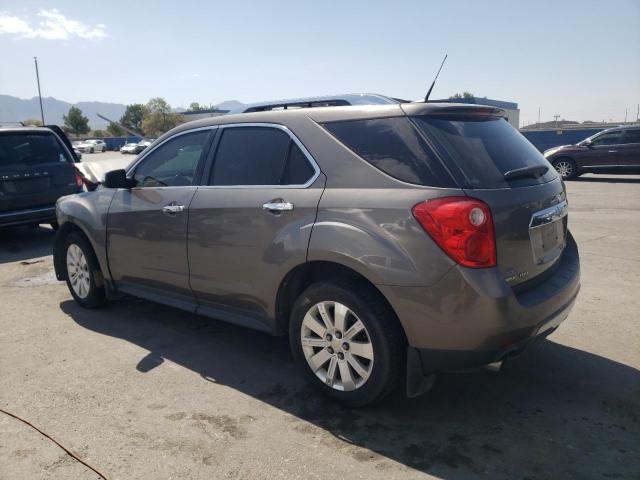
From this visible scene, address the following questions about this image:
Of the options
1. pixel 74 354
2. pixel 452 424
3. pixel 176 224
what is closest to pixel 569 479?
pixel 452 424

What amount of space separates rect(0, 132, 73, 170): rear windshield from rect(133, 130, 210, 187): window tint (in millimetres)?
4586

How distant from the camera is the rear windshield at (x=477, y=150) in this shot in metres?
2.78

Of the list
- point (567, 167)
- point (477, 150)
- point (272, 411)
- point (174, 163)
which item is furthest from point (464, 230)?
point (567, 167)

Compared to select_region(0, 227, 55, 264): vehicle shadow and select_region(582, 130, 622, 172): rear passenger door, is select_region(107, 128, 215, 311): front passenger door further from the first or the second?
select_region(582, 130, 622, 172): rear passenger door

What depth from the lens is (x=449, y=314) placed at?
264 cm

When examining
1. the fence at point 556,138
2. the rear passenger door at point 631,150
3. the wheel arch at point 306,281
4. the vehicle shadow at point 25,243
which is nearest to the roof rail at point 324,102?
the wheel arch at point 306,281

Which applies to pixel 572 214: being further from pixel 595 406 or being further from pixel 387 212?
pixel 387 212

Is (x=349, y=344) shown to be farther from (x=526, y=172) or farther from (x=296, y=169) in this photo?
(x=526, y=172)

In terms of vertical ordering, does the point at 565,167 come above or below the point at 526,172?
below

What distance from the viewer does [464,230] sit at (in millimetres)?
2607

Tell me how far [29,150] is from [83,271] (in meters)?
4.22

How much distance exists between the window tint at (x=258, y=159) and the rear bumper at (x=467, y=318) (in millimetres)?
1016

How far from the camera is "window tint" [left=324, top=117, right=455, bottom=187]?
2770 millimetres

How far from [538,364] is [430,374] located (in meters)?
1.20
